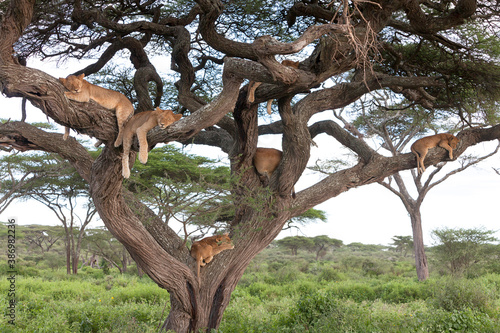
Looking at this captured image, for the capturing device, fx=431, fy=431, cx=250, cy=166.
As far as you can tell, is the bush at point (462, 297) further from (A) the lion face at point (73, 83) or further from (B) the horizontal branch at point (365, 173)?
(A) the lion face at point (73, 83)

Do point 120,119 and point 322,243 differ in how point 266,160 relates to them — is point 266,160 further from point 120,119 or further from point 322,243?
point 322,243

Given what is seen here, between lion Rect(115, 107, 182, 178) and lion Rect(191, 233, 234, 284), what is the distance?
63.2 inches

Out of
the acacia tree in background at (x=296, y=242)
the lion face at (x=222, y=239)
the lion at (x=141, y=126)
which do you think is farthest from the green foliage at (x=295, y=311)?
the acacia tree in background at (x=296, y=242)

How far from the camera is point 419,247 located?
12.6 metres

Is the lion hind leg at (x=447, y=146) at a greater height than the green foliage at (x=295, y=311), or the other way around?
the lion hind leg at (x=447, y=146)

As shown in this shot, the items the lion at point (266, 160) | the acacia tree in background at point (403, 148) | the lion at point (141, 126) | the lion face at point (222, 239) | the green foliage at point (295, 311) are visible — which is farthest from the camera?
the acacia tree in background at point (403, 148)

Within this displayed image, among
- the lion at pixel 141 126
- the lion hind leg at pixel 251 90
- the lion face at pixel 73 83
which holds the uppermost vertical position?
the lion hind leg at pixel 251 90

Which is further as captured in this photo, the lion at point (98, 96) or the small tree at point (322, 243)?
the small tree at point (322, 243)

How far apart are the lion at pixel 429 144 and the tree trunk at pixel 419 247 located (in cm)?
779

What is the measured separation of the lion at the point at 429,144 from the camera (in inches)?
207

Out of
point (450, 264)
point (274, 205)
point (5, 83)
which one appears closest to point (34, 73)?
point (5, 83)

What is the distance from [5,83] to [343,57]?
3049mm

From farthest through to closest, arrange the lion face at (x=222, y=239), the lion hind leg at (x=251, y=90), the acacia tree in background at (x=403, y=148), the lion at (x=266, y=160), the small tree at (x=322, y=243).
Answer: the small tree at (x=322, y=243)
the acacia tree in background at (x=403, y=148)
the lion at (x=266, y=160)
the lion face at (x=222, y=239)
the lion hind leg at (x=251, y=90)

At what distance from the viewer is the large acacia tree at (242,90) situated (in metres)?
3.55
